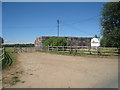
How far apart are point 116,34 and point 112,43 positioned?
1.45 meters

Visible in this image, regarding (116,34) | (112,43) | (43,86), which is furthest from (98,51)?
(43,86)

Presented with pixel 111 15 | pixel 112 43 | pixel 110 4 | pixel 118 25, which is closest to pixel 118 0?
pixel 110 4

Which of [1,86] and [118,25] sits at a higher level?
[118,25]

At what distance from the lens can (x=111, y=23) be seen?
14281 millimetres

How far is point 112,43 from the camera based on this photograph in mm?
13930

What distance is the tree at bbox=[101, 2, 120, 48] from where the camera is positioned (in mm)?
13145

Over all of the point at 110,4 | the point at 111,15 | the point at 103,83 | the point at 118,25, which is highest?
the point at 110,4

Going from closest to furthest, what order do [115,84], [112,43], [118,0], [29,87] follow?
[29,87]
[115,84]
[118,0]
[112,43]

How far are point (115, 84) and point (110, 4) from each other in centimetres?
1242

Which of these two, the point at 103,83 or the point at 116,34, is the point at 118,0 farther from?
the point at 103,83

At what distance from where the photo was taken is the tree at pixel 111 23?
13145mm

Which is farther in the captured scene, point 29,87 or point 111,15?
point 111,15

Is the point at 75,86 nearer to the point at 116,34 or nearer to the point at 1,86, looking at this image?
the point at 1,86

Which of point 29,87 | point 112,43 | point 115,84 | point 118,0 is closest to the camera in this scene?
point 29,87
